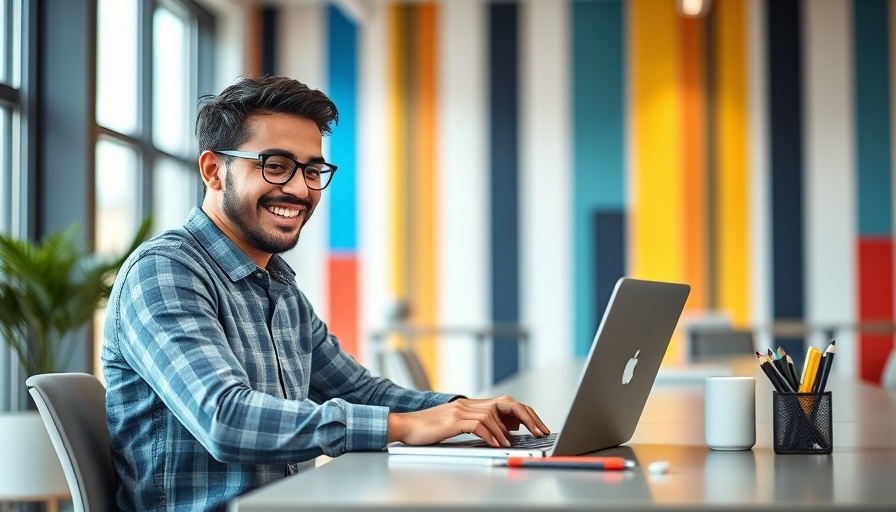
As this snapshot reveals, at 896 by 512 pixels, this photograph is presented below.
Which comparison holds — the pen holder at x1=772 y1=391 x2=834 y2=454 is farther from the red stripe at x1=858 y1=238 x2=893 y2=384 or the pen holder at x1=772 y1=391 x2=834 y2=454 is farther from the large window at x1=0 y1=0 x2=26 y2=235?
the red stripe at x1=858 y1=238 x2=893 y2=384

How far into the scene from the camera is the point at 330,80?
24.2 feet

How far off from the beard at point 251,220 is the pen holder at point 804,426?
2.76 ft

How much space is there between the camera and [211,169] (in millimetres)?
1825

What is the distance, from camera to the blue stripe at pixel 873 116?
276 inches

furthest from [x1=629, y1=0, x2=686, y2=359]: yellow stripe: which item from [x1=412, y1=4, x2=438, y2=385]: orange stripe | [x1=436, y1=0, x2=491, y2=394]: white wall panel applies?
[x1=412, y1=4, x2=438, y2=385]: orange stripe

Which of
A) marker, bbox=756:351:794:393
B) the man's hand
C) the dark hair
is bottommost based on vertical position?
the man's hand

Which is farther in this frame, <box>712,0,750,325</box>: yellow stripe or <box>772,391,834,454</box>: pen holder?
<box>712,0,750,325</box>: yellow stripe

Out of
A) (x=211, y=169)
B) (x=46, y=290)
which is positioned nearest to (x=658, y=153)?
(x=46, y=290)

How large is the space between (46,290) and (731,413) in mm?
2831

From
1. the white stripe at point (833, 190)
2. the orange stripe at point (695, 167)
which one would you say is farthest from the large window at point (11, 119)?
the white stripe at point (833, 190)

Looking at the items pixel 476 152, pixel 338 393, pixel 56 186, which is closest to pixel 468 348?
pixel 476 152

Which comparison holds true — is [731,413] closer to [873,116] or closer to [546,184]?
[546,184]

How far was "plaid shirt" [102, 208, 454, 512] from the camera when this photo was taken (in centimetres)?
143

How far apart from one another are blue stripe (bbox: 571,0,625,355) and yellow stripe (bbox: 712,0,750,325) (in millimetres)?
667
